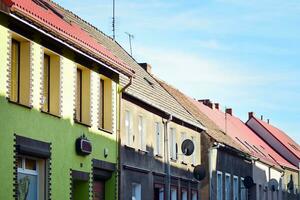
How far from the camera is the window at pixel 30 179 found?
22.5 m

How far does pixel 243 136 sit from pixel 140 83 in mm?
28506

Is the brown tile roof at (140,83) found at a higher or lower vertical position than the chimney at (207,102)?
lower

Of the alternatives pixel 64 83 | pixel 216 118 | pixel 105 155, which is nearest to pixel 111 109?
pixel 105 155

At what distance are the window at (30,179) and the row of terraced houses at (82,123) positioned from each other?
28mm

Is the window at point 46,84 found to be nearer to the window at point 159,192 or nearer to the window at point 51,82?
the window at point 51,82

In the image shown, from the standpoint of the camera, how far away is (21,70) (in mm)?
22781

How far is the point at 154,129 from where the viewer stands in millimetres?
36219

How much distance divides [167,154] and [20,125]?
54.0ft

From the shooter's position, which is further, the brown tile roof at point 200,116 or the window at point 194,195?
the brown tile roof at point 200,116

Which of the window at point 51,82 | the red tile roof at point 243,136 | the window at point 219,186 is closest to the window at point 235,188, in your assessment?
the red tile roof at point 243,136

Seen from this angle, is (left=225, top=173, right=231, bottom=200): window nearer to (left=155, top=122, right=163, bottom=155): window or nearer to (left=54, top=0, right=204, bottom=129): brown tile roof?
(left=54, top=0, right=204, bottom=129): brown tile roof

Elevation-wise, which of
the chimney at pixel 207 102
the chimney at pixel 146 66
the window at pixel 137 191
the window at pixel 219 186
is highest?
the chimney at pixel 207 102

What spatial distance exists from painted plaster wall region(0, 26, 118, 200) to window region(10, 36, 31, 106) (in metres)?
0.25

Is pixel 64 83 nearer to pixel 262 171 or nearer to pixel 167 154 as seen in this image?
pixel 167 154
